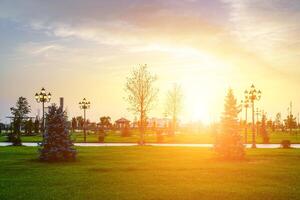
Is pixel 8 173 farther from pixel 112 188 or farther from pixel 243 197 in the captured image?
pixel 243 197

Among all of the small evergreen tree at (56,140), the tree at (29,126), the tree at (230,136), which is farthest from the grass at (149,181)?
the tree at (29,126)

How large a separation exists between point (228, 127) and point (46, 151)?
12499mm

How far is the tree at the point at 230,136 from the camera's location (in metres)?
29.2

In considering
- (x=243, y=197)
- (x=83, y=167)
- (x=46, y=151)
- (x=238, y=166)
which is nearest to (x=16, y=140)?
(x=46, y=151)

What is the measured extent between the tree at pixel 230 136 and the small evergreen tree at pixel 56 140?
10.1 meters

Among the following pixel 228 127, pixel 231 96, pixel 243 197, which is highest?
pixel 231 96

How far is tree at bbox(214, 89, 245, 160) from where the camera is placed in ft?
96.0

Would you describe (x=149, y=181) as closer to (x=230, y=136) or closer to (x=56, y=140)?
(x=56, y=140)

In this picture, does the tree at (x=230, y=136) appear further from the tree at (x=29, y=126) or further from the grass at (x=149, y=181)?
the tree at (x=29, y=126)

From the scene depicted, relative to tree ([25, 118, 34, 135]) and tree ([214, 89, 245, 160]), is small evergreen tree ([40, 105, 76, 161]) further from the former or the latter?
tree ([25, 118, 34, 135])

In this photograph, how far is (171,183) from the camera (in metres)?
17.7

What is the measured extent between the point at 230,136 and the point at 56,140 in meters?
11.8

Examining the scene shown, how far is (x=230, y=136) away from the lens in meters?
29.7

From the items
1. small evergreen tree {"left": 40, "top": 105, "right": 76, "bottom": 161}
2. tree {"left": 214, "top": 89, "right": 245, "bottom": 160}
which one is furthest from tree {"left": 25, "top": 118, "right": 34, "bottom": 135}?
tree {"left": 214, "top": 89, "right": 245, "bottom": 160}
